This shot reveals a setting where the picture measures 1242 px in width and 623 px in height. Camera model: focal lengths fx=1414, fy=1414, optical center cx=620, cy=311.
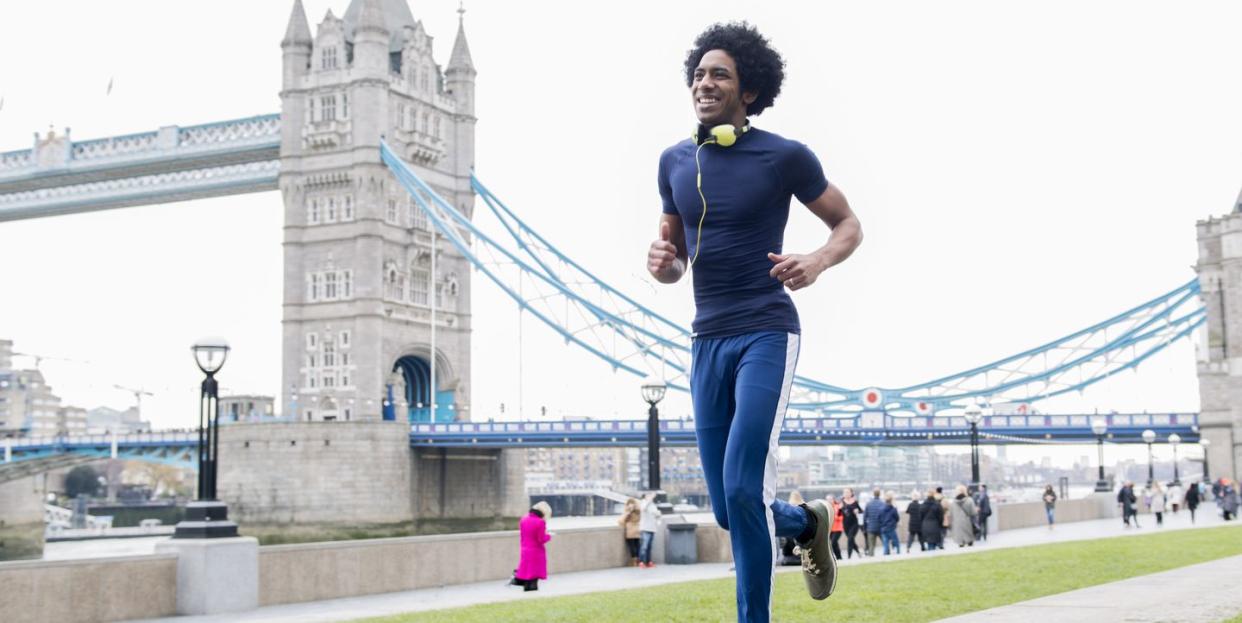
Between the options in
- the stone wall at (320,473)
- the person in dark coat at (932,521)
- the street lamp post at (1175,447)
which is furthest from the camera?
the stone wall at (320,473)

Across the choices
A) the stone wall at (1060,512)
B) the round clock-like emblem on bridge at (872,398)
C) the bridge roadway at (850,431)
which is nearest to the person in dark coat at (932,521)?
the stone wall at (1060,512)

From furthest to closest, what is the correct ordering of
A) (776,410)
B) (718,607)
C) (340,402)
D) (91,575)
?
(340,402) → (91,575) → (718,607) → (776,410)

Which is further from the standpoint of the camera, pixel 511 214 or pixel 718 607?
pixel 511 214

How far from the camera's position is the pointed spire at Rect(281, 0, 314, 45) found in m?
71.2

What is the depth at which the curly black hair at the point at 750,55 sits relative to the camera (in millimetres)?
5531

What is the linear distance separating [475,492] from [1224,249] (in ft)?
120

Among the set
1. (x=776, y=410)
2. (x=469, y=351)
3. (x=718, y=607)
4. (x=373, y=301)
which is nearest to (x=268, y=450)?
(x=373, y=301)

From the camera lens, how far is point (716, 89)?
17.9 feet

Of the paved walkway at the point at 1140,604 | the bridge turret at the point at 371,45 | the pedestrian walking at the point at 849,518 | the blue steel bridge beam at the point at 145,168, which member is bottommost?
the pedestrian walking at the point at 849,518

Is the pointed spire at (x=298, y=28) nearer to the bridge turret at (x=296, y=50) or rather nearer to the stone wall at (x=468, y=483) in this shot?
the bridge turret at (x=296, y=50)

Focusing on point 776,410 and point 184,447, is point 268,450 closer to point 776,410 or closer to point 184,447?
point 184,447

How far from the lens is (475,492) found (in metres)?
70.0

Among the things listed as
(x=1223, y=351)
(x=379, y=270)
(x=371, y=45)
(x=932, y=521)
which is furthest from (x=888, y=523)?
(x=371, y=45)

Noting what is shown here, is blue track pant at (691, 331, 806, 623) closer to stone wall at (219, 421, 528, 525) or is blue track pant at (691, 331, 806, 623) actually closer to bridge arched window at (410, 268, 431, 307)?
stone wall at (219, 421, 528, 525)
